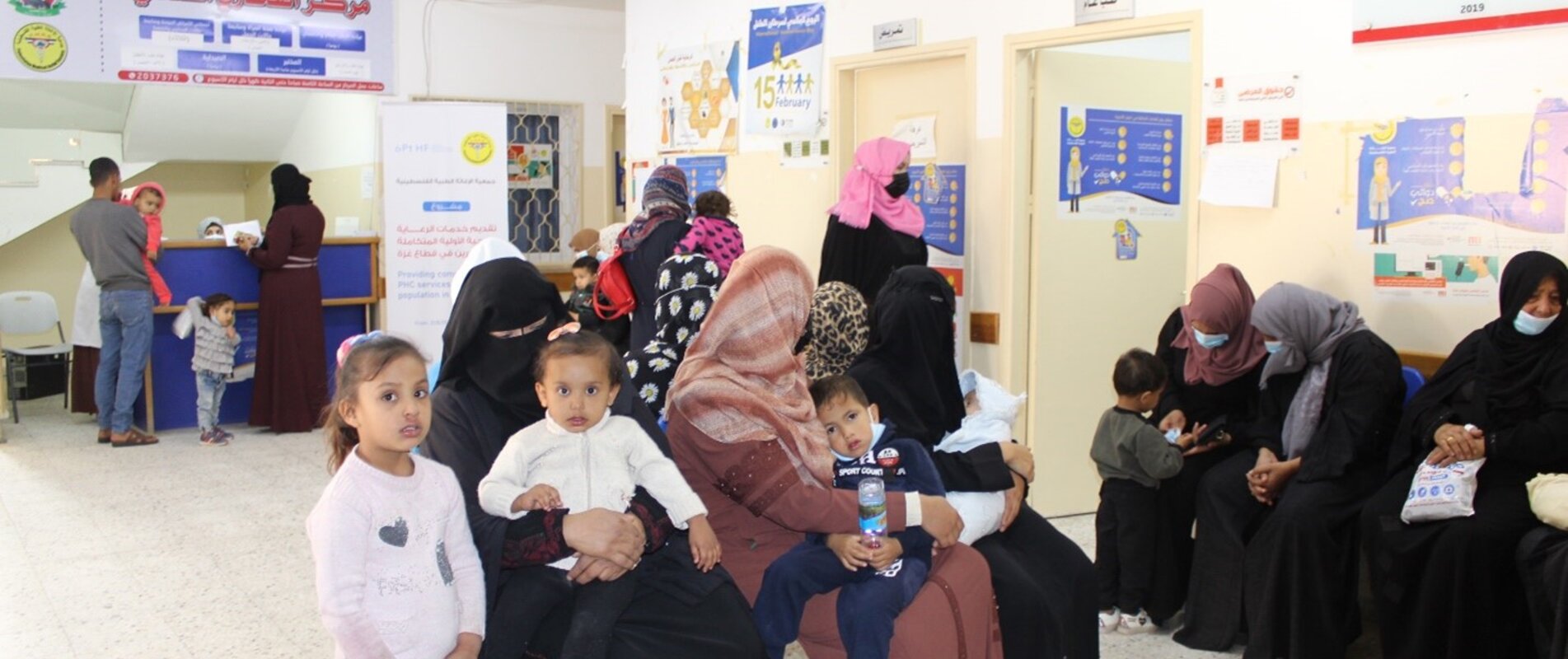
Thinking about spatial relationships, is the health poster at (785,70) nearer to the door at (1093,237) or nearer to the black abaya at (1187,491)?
the door at (1093,237)

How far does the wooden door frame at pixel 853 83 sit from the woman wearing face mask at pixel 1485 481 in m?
2.43

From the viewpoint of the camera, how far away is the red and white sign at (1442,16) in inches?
144

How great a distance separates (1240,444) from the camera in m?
4.11

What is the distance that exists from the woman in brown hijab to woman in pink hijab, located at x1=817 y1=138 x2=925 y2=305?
8.38 ft

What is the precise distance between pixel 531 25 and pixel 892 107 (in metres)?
4.18

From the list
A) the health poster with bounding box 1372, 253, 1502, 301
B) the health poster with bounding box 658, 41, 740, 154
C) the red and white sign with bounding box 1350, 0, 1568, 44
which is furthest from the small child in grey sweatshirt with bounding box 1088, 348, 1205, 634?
the health poster with bounding box 658, 41, 740, 154

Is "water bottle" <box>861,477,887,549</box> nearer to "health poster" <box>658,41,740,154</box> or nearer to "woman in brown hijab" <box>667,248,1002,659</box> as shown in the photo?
"woman in brown hijab" <box>667,248,1002,659</box>

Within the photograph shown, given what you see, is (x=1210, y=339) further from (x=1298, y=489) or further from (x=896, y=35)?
(x=896, y=35)

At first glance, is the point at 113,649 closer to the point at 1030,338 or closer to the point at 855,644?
the point at 855,644

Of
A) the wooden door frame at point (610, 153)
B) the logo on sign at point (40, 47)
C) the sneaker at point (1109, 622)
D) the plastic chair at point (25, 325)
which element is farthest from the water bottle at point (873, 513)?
the plastic chair at point (25, 325)

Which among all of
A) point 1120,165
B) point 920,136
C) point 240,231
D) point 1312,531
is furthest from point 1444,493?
point 240,231

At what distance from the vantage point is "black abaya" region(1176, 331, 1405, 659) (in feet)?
12.0

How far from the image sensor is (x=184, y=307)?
7586mm

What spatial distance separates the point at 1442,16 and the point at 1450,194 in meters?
0.52
